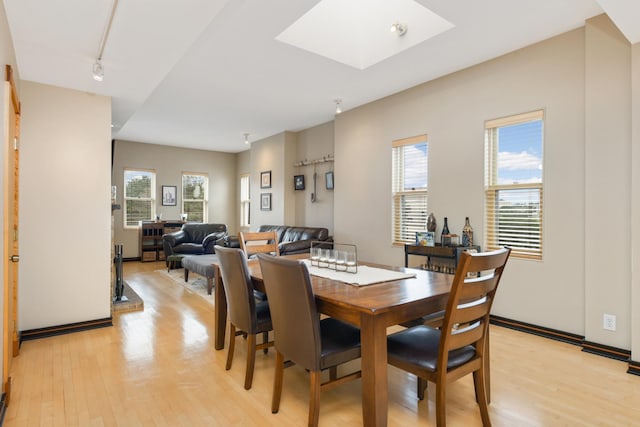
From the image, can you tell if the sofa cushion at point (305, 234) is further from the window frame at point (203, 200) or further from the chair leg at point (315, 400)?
the chair leg at point (315, 400)

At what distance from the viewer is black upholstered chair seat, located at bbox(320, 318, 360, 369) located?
1.81 m

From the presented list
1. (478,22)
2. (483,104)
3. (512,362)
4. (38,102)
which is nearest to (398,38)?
(478,22)

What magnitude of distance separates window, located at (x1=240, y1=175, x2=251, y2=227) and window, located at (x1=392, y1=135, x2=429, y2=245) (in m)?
5.19

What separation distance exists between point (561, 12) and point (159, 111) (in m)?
5.29

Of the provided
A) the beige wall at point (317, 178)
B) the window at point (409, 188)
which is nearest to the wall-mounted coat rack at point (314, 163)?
the beige wall at point (317, 178)

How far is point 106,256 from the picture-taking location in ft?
12.1

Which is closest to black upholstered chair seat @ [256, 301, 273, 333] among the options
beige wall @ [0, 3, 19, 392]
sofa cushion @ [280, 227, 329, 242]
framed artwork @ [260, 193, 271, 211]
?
beige wall @ [0, 3, 19, 392]

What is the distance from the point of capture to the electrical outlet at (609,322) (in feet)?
9.23

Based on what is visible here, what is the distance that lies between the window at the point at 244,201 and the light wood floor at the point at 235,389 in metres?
5.96

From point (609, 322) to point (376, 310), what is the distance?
8.08ft

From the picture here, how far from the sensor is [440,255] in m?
3.80

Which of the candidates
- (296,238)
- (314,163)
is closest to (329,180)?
(314,163)

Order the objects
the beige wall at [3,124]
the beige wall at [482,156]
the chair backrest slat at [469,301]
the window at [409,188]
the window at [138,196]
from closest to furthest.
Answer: the chair backrest slat at [469,301], the beige wall at [3,124], the beige wall at [482,156], the window at [409,188], the window at [138,196]

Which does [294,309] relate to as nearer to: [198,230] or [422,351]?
[422,351]
